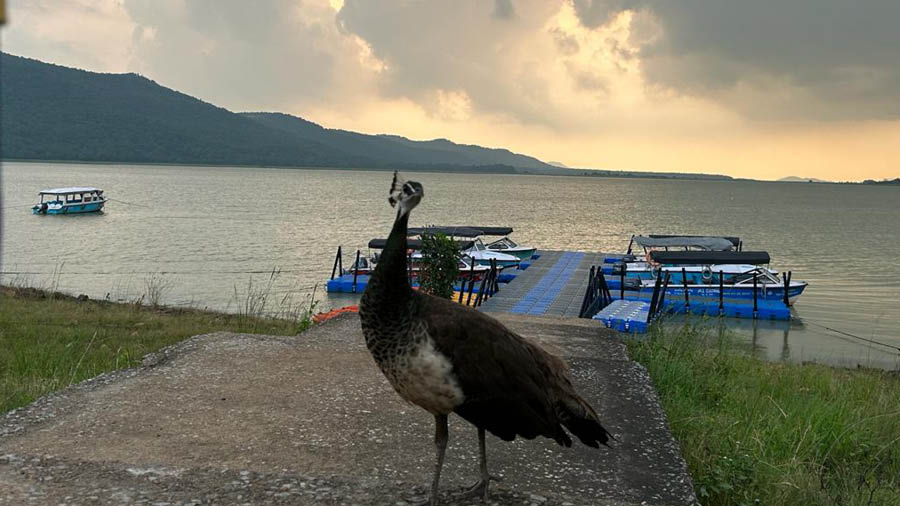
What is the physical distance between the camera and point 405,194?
392 cm

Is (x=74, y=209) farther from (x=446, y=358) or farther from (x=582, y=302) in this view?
(x=446, y=358)

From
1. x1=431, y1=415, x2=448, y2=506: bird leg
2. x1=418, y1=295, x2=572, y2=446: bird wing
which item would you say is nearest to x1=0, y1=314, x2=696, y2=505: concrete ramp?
x1=431, y1=415, x2=448, y2=506: bird leg

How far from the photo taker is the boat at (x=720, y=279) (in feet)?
98.2

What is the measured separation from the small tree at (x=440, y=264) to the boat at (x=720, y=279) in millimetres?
15613

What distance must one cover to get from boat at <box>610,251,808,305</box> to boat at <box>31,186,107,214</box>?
56854 millimetres

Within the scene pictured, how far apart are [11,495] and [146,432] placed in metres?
1.22

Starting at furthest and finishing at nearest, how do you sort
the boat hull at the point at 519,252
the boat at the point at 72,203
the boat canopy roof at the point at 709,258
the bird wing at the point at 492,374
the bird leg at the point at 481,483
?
the boat at the point at 72,203 < the boat hull at the point at 519,252 < the boat canopy roof at the point at 709,258 < the bird leg at the point at 481,483 < the bird wing at the point at 492,374

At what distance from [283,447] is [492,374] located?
2026 mm

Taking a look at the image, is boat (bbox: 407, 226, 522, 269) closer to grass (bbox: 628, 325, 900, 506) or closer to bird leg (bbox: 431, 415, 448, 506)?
grass (bbox: 628, 325, 900, 506)

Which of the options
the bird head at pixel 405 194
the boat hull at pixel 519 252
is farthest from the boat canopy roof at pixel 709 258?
the bird head at pixel 405 194

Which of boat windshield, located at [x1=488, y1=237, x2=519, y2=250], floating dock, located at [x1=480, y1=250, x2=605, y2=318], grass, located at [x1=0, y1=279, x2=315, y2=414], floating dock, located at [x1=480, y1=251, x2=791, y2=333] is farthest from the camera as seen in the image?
boat windshield, located at [x1=488, y1=237, x2=519, y2=250]

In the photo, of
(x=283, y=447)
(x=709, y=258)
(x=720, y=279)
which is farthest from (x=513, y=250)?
(x=283, y=447)

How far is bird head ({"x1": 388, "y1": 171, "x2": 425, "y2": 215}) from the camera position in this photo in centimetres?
390

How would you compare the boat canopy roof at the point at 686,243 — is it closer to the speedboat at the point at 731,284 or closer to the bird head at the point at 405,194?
the speedboat at the point at 731,284
